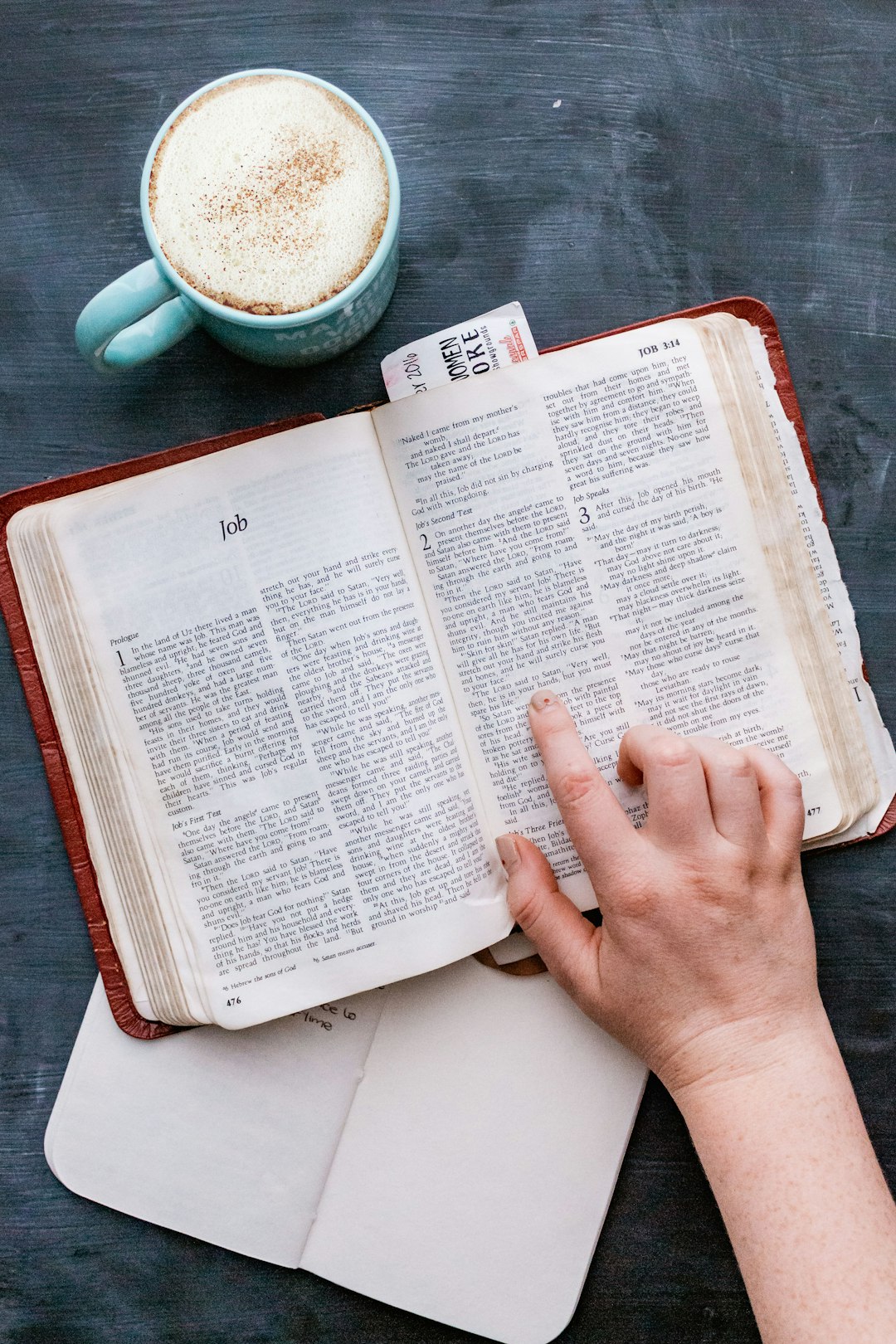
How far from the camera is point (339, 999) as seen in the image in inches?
23.9

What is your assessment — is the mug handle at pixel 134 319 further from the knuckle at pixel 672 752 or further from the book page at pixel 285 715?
the knuckle at pixel 672 752

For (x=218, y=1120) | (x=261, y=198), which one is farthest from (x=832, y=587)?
(x=218, y=1120)

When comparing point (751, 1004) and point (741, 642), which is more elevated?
point (741, 642)

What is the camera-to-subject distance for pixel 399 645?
0.58 meters

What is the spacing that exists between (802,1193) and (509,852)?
0.81 ft

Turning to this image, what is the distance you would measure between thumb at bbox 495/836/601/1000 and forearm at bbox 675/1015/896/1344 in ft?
0.30

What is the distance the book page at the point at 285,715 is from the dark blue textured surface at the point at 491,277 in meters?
0.06

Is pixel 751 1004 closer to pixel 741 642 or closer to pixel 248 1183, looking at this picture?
pixel 741 642

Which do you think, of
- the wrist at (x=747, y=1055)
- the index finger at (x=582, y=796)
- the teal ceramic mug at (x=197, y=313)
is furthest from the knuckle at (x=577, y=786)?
the teal ceramic mug at (x=197, y=313)

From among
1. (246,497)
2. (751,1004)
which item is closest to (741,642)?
(751,1004)

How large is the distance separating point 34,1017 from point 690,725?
48 cm

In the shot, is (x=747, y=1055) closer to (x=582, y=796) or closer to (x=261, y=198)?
(x=582, y=796)

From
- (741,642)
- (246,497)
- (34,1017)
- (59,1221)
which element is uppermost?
(246,497)

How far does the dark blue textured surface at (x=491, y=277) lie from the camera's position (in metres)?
0.60
